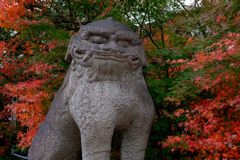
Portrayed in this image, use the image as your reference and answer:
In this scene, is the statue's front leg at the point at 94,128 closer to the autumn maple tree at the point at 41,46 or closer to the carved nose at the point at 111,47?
the carved nose at the point at 111,47

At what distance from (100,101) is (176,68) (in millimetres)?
2557

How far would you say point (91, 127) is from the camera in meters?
1.88

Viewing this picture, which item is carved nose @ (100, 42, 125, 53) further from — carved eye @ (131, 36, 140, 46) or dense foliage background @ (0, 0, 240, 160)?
dense foliage background @ (0, 0, 240, 160)

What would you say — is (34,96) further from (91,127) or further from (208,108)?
(208,108)

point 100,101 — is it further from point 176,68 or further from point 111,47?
point 176,68

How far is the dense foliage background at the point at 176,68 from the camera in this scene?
8.25 feet

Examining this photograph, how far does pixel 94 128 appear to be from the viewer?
188 centimetres

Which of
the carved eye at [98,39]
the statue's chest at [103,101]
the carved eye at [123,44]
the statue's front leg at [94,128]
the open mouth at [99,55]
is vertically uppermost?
the carved eye at [98,39]

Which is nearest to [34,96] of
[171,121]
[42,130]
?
[42,130]

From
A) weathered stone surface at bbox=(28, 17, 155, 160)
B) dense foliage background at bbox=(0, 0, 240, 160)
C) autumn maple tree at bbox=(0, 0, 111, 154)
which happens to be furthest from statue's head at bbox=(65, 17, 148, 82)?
autumn maple tree at bbox=(0, 0, 111, 154)

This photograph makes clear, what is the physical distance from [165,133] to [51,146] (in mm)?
2403

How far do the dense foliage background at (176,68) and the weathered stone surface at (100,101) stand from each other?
83cm

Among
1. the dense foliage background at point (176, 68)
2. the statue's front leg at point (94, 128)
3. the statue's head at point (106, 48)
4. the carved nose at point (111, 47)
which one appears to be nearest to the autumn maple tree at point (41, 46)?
the dense foliage background at point (176, 68)

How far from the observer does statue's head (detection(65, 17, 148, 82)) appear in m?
1.93
